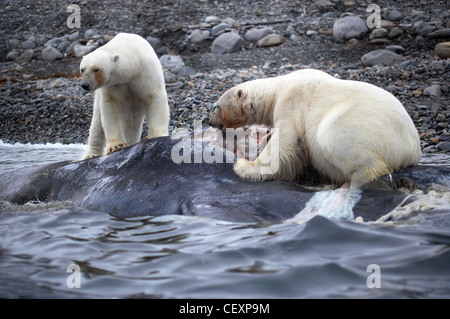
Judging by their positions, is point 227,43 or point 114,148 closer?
point 114,148

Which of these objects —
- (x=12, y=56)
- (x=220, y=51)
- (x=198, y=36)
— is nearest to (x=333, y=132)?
(x=220, y=51)

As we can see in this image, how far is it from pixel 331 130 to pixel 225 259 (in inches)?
75.7

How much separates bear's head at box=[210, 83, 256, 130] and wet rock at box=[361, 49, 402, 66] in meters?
8.82

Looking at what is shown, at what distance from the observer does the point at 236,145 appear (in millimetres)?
5828

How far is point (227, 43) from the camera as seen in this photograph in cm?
1716

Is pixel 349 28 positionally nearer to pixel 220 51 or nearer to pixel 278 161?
pixel 220 51

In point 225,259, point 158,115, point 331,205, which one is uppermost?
point 158,115

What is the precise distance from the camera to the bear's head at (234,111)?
6039mm

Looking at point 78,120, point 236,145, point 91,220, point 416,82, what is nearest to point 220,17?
point 78,120

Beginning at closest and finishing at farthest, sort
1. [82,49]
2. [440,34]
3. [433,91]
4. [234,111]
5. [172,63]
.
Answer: [234,111]
[433,91]
[440,34]
[172,63]
[82,49]

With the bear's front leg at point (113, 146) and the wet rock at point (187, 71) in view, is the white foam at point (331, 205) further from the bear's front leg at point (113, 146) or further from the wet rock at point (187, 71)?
the wet rock at point (187, 71)

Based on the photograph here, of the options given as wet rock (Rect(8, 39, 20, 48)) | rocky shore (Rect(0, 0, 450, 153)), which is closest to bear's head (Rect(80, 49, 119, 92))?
rocky shore (Rect(0, 0, 450, 153))

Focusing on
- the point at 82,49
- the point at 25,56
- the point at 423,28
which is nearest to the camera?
the point at 423,28

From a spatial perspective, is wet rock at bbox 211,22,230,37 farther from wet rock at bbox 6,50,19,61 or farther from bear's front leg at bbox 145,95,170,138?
bear's front leg at bbox 145,95,170,138
